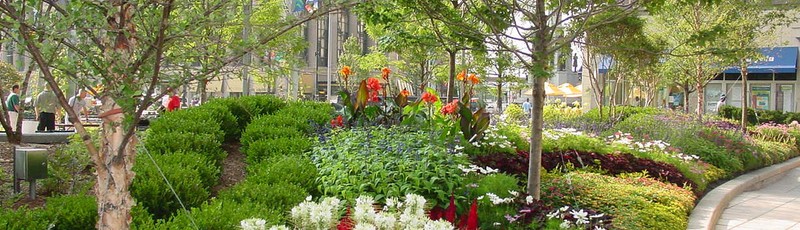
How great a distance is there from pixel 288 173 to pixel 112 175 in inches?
108

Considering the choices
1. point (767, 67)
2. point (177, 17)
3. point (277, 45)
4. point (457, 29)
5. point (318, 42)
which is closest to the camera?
point (177, 17)

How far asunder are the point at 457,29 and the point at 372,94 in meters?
2.87

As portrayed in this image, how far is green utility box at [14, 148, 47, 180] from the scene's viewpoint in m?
4.96

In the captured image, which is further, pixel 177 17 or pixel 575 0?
pixel 575 0

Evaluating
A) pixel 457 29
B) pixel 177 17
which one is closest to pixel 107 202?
pixel 177 17

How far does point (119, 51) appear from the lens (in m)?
2.64

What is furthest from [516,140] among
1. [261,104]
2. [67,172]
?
[67,172]

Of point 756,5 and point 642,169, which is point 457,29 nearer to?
point 642,169

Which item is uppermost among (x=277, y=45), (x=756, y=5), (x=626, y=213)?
(x=756, y=5)

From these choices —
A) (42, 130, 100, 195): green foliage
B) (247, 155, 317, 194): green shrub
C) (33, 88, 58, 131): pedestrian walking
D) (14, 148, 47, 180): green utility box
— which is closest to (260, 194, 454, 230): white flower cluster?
(247, 155, 317, 194): green shrub

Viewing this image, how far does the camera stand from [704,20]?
53.0ft

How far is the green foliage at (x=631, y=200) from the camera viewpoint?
5625 mm

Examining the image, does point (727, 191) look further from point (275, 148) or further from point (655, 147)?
point (275, 148)

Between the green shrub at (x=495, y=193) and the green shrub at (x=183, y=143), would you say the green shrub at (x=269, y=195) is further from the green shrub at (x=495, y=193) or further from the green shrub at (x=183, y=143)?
the green shrub at (x=183, y=143)
